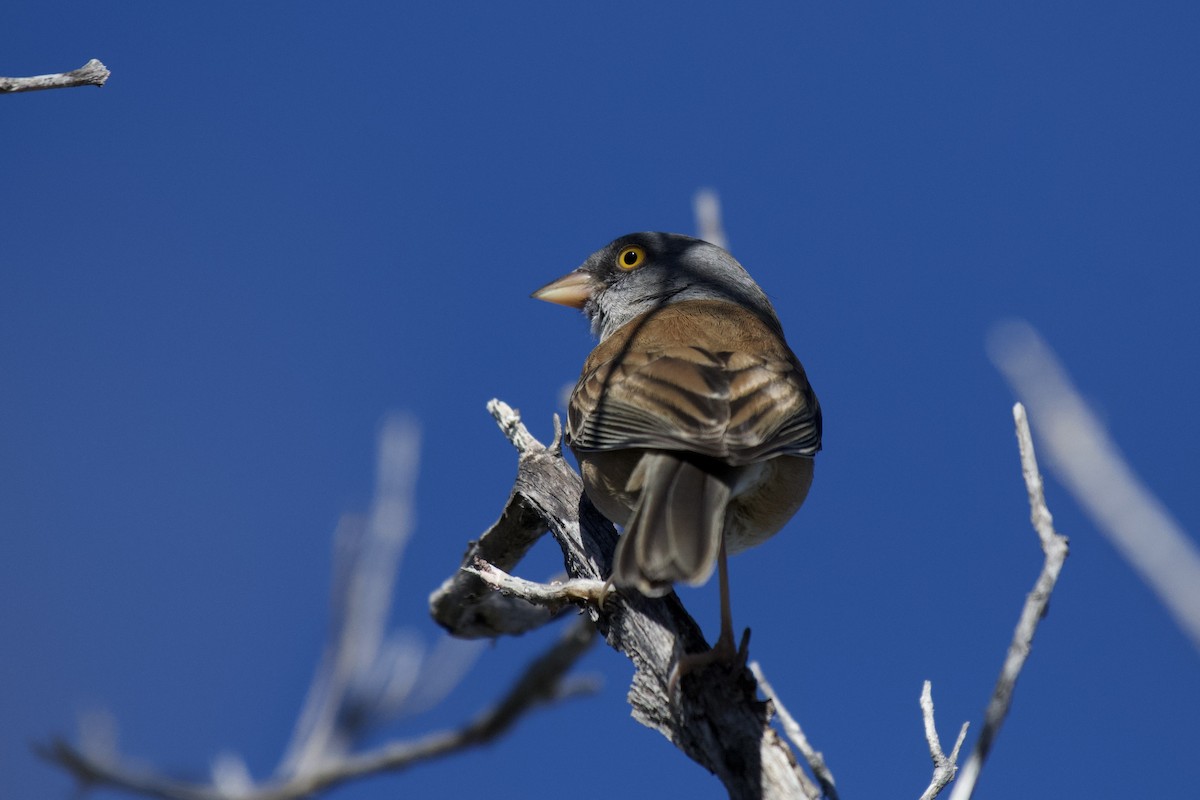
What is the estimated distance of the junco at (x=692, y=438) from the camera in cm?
296

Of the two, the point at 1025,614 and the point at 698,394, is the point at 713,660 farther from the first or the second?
the point at 1025,614

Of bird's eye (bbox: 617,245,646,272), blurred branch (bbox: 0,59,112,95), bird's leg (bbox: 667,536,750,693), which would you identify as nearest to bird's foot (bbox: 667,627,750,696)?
bird's leg (bbox: 667,536,750,693)

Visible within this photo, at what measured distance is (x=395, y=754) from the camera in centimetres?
605

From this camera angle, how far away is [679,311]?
4.57m

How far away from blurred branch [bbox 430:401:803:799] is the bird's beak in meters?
1.25

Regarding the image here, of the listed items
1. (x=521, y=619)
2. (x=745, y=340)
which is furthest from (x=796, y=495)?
(x=521, y=619)

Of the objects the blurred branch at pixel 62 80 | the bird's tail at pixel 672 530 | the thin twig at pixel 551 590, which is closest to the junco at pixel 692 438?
the bird's tail at pixel 672 530

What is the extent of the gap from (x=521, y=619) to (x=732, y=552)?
1127 mm

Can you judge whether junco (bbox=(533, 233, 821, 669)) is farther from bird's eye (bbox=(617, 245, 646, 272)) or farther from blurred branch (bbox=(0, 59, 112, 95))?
blurred branch (bbox=(0, 59, 112, 95))

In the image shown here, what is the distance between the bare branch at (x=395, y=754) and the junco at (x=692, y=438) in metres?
1.77

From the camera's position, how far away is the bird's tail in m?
2.85

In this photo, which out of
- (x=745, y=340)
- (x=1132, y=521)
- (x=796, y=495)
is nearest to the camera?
(x=1132, y=521)

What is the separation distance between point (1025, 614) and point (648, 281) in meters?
3.39

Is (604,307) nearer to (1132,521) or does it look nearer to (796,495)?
(796,495)
